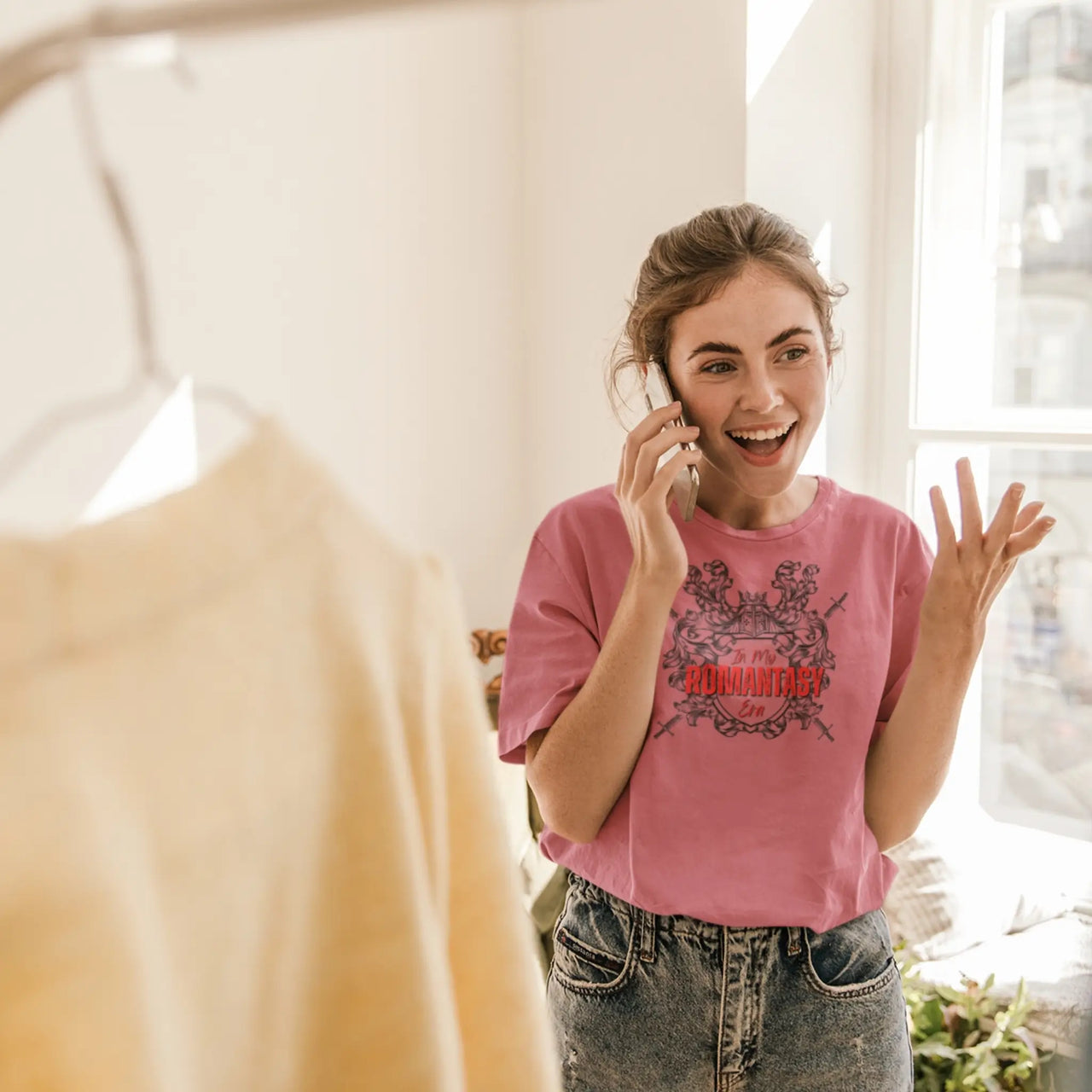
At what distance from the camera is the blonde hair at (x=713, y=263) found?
970 mm

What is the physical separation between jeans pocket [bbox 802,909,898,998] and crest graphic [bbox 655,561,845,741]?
0.17 metres

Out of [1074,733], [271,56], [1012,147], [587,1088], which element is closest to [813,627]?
[587,1088]

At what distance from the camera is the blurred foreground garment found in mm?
336

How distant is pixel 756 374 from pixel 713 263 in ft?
0.36

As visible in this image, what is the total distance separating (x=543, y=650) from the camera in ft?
3.24

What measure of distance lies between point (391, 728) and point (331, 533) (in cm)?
8

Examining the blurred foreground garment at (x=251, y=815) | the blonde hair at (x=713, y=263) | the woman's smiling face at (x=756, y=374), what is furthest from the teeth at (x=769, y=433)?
the blurred foreground garment at (x=251, y=815)

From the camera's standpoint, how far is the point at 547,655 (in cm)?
98

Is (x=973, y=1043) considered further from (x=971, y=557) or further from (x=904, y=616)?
(x=971, y=557)

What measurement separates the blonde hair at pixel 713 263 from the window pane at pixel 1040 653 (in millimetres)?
1131

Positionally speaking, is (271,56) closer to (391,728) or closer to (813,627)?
(813,627)

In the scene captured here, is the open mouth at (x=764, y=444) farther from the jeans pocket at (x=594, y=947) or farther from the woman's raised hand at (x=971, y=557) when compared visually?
the jeans pocket at (x=594, y=947)

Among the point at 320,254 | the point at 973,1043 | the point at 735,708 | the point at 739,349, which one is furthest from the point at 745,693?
the point at 973,1043

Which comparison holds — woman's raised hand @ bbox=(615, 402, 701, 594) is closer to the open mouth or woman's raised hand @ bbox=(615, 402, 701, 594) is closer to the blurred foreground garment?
the open mouth
